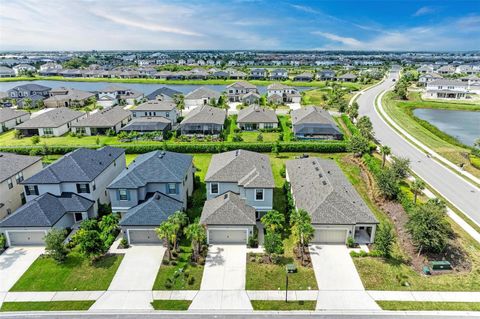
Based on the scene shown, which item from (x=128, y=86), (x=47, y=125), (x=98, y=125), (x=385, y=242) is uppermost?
(x=128, y=86)

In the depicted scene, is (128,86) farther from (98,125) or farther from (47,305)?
(47,305)

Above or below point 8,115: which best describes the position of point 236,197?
below

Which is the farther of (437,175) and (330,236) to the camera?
(437,175)

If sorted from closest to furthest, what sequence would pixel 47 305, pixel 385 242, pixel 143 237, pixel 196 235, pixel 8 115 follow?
pixel 47 305 < pixel 196 235 < pixel 385 242 < pixel 143 237 < pixel 8 115

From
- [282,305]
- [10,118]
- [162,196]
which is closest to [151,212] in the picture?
[162,196]

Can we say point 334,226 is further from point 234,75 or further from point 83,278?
point 234,75

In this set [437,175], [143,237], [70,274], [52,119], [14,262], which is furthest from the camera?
[52,119]

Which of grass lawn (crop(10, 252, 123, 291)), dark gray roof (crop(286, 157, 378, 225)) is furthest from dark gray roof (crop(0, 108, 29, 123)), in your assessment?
dark gray roof (crop(286, 157, 378, 225))

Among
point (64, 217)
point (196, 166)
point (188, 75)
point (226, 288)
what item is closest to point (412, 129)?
A: point (196, 166)

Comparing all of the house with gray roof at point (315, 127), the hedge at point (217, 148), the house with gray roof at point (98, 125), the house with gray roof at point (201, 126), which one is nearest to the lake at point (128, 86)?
the house with gray roof at point (315, 127)
